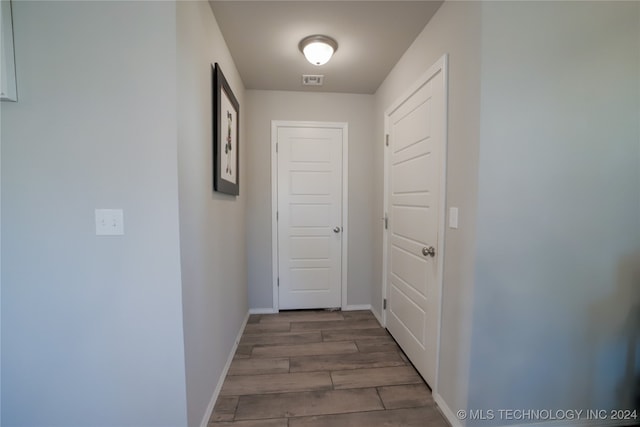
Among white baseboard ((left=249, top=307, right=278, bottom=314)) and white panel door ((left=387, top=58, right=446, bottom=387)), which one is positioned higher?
white panel door ((left=387, top=58, right=446, bottom=387))

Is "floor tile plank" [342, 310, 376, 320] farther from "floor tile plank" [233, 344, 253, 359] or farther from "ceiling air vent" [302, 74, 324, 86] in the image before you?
"ceiling air vent" [302, 74, 324, 86]

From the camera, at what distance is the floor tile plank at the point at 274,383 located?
1.67 m

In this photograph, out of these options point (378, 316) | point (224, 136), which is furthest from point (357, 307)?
point (224, 136)

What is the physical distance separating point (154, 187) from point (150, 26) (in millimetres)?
677

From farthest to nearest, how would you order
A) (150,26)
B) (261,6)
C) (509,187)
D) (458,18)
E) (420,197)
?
(420,197), (261,6), (458,18), (509,187), (150,26)

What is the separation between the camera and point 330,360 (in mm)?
1980

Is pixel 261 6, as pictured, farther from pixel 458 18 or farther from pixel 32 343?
pixel 32 343

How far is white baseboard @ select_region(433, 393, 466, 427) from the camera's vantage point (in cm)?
137

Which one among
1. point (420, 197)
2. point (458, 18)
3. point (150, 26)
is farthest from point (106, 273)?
point (458, 18)

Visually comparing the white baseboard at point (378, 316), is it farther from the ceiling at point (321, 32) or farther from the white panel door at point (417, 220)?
the ceiling at point (321, 32)

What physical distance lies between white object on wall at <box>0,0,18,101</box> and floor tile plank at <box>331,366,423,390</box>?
7.34 feet

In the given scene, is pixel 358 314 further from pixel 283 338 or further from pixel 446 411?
pixel 446 411

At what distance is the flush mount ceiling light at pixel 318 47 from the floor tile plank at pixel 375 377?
2.28 m

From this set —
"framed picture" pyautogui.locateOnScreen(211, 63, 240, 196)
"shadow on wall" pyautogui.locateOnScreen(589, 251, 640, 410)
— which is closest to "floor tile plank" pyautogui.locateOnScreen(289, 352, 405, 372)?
"shadow on wall" pyautogui.locateOnScreen(589, 251, 640, 410)
